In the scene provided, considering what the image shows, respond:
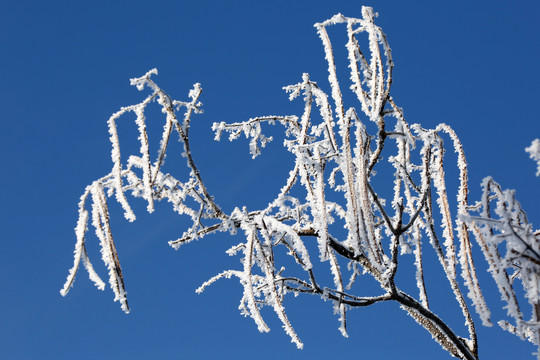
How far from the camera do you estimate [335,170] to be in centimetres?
366

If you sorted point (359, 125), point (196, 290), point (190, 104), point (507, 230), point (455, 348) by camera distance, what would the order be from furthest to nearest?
point (196, 290) < point (455, 348) < point (190, 104) < point (359, 125) < point (507, 230)

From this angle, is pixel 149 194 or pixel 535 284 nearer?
pixel 535 284

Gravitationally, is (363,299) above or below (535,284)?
above

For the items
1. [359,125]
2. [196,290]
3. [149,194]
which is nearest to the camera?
[359,125]

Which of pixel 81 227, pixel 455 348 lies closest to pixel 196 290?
pixel 81 227

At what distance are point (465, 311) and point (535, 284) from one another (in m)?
1.15

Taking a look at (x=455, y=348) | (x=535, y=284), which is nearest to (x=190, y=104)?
(x=535, y=284)

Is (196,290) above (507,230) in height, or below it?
above

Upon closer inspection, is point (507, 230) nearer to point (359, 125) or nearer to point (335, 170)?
point (359, 125)

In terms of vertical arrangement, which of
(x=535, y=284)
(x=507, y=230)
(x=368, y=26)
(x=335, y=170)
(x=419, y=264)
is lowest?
(x=535, y=284)

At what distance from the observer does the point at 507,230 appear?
65.6 inches

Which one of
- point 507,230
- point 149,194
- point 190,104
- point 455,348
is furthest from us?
point 455,348

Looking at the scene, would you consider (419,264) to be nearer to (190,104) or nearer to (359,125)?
(359,125)

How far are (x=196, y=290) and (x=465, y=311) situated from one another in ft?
6.10
